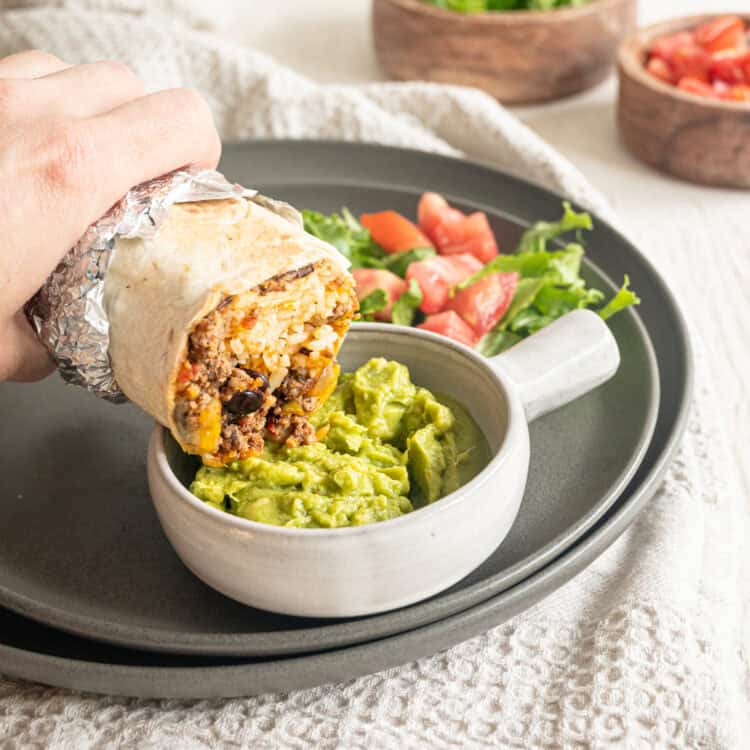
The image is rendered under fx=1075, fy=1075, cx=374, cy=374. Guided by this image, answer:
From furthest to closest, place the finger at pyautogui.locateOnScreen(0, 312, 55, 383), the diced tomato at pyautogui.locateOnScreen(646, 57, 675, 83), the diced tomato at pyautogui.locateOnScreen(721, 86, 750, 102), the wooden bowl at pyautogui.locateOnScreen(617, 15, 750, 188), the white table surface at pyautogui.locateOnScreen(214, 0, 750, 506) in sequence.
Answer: the diced tomato at pyautogui.locateOnScreen(646, 57, 675, 83), the diced tomato at pyautogui.locateOnScreen(721, 86, 750, 102), the wooden bowl at pyautogui.locateOnScreen(617, 15, 750, 188), the white table surface at pyautogui.locateOnScreen(214, 0, 750, 506), the finger at pyautogui.locateOnScreen(0, 312, 55, 383)

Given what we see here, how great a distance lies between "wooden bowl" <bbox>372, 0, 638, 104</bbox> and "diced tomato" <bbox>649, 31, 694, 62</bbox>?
222 mm

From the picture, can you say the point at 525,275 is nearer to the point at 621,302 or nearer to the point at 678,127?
the point at 621,302

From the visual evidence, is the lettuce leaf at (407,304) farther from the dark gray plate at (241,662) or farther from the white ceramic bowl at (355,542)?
the dark gray plate at (241,662)

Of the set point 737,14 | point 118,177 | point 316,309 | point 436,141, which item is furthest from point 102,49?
point 737,14

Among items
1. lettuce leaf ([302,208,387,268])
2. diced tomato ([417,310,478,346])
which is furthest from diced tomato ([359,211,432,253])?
diced tomato ([417,310,478,346])

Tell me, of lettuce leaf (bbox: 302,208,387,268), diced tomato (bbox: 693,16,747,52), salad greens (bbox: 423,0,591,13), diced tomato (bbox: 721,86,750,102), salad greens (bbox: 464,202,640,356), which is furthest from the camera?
salad greens (bbox: 423,0,591,13)

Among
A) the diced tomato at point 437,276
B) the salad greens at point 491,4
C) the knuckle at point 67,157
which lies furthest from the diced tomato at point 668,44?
the knuckle at point 67,157

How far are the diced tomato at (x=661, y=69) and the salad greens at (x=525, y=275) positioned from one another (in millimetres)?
1048

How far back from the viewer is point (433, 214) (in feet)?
9.84

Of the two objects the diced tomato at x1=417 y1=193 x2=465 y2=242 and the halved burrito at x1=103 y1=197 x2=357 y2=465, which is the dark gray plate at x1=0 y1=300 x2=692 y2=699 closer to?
the halved burrito at x1=103 y1=197 x2=357 y2=465

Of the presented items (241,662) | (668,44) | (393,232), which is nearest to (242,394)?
(241,662)

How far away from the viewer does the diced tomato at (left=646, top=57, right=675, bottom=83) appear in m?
3.75

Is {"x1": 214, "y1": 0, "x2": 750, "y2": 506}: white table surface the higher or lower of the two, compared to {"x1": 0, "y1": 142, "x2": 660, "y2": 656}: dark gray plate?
lower

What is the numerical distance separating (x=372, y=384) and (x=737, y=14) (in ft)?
9.24
